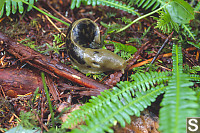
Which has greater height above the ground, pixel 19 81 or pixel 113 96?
pixel 19 81

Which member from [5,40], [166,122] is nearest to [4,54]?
[5,40]

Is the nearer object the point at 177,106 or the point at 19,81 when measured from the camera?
the point at 177,106

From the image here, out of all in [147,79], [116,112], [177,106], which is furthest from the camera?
[147,79]

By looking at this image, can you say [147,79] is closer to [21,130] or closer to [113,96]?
[113,96]

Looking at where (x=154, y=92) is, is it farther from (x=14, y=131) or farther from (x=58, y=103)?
(x=14, y=131)

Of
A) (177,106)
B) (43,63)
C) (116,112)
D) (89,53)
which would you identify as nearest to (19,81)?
(43,63)

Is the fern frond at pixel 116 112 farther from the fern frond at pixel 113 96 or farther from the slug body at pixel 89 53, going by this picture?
the slug body at pixel 89 53

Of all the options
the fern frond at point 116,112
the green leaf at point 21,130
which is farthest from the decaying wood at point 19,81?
the fern frond at point 116,112
